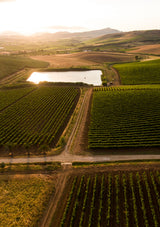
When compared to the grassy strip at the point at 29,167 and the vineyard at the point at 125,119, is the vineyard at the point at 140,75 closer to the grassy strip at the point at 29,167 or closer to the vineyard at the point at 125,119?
the vineyard at the point at 125,119

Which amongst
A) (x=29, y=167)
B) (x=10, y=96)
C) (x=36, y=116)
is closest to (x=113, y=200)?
(x=29, y=167)

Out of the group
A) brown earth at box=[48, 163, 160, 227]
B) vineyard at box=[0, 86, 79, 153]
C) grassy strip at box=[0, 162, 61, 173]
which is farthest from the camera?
vineyard at box=[0, 86, 79, 153]

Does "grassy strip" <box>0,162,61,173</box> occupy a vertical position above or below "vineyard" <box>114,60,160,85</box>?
below

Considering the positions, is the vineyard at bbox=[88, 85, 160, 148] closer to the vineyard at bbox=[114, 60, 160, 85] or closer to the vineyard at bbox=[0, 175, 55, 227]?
the vineyard at bbox=[0, 175, 55, 227]

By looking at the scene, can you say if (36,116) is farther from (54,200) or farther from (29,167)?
(54,200)

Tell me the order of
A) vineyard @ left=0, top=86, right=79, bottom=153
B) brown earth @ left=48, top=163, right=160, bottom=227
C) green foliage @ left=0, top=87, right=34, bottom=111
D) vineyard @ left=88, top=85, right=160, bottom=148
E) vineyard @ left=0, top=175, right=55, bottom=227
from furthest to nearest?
green foliage @ left=0, top=87, right=34, bottom=111 < vineyard @ left=0, top=86, right=79, bottom=153 < vineyard @ left=88, top=85, right=160, bottom=148 < brown earth @ left=48, top=163, right=160, bottom=227 < vineyard @ left=0, top=175, right=55, bottom=227

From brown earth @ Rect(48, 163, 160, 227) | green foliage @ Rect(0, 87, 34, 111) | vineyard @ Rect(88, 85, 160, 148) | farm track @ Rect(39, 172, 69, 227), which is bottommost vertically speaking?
farm track @ Rect(39, 172, 69, 227)

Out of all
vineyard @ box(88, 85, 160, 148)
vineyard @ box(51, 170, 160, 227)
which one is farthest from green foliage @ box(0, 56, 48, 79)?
vineyard @ box(51, 170, 160, 227)
